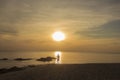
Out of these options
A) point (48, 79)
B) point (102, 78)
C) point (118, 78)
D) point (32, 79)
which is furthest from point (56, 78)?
point (118, 78)

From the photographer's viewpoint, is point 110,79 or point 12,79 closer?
point 110,79

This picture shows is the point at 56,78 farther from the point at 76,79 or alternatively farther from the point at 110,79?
the point at 110,79

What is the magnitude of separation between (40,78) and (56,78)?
1.40 m

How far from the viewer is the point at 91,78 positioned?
17.3m

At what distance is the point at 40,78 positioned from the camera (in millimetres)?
17828

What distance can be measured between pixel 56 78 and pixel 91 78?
293cm

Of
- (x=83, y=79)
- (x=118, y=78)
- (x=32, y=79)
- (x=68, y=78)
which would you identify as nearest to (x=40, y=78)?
(x=32, y=79)

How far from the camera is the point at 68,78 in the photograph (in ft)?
57.5

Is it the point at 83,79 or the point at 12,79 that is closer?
the point at 83,79

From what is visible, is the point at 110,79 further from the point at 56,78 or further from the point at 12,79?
the point at 12,79

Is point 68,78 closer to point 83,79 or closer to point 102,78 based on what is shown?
point 83,79

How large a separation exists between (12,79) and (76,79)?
561cm

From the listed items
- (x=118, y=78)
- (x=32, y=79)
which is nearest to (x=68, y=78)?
(x=32, y=79)

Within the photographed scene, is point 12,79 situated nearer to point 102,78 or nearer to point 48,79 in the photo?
point 48,79
